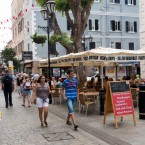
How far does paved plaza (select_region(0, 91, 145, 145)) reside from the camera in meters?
7.86

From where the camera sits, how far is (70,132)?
895cm

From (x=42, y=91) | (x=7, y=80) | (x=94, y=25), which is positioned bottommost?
(x=42, y=91)

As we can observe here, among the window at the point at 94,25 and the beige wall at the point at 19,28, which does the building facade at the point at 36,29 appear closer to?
the window at the point at 94,25

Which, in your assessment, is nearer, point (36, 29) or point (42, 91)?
point (42, 91)

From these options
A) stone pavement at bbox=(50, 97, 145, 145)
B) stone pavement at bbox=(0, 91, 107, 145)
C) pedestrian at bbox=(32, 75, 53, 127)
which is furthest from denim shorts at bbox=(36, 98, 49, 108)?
→ stone pavement at bbox=(50, 97, 145, 145)

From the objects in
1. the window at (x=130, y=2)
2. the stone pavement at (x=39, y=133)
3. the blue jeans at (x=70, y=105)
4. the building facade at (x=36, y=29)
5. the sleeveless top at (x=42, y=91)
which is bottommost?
the stone pavement at (x=39, y=133)

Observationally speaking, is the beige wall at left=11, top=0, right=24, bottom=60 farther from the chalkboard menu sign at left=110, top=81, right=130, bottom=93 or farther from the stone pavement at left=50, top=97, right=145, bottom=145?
the chalkboard menu sign at left=110, top=81, right=130, bottom=93

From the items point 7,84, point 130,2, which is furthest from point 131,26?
point 7,84

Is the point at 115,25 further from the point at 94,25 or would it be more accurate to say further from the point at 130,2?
the point at 130,2

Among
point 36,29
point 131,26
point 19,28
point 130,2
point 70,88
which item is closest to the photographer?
point 70,88

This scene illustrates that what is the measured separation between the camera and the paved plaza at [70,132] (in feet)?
25.8

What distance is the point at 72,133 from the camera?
880 centimetres

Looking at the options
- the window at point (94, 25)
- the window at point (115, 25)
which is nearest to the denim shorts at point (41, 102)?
the window at point (94, 25)

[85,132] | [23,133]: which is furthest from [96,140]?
[23,133]
